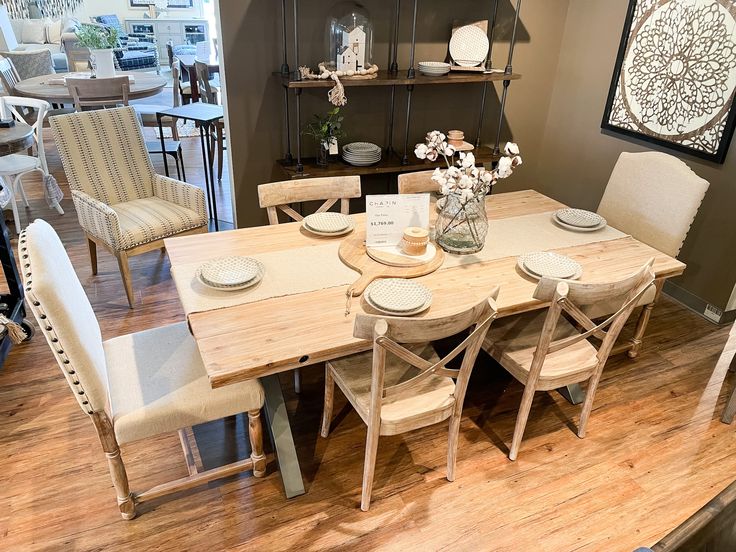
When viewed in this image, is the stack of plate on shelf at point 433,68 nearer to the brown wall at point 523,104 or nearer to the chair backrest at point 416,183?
the brown wall at point 523,104

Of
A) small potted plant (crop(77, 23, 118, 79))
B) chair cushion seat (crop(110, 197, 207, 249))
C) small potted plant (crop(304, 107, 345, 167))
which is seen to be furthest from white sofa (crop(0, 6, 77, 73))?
small potted plant (crop(304, 107, 345, 167))

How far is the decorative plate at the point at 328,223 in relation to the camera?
2287 mm

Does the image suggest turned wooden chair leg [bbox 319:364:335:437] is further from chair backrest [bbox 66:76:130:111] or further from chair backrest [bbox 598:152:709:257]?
chair backrest [bbox 66:76:130:111]

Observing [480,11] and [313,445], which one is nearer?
[313,445]

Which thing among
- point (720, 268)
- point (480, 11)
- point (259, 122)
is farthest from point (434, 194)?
point (720, 268)

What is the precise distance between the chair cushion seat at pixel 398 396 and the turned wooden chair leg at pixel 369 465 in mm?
38

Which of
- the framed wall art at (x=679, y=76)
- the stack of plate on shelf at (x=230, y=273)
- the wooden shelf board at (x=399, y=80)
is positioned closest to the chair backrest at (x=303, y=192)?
the stack of plate on shelf at (x=230, y=273)

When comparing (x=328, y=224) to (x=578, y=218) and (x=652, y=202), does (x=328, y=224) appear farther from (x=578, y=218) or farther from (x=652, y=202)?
(x=652, y=202)

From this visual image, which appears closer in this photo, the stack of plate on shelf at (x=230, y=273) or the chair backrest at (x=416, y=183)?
the stack of plate on shelf at (x=230, y=273)

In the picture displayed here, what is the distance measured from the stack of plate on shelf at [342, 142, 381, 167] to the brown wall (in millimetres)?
178

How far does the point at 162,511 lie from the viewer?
1.90m

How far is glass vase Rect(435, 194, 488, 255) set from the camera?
214 centimetres

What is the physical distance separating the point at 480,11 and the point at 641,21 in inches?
36.8

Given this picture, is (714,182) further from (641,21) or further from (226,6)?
(226,6)
